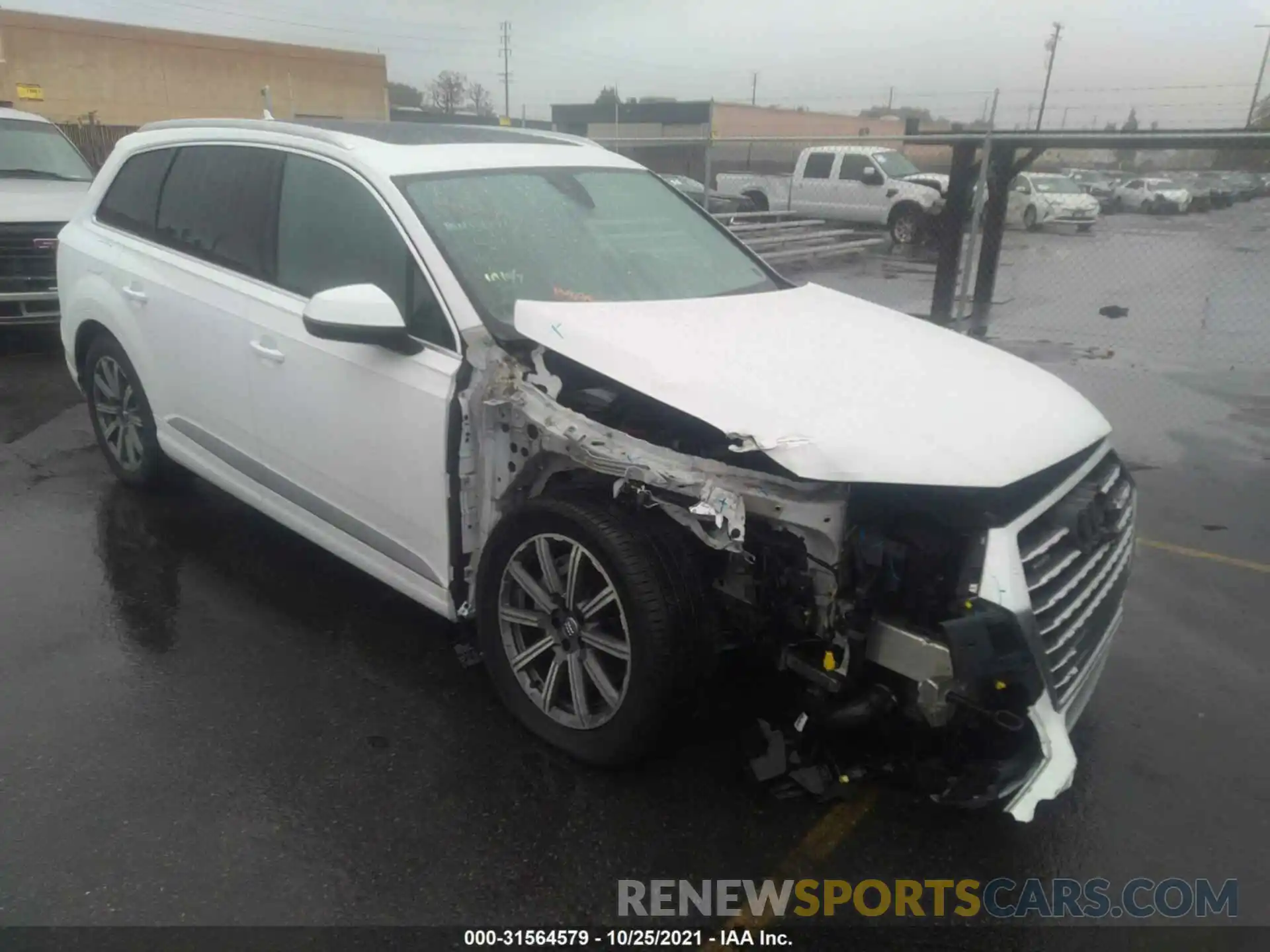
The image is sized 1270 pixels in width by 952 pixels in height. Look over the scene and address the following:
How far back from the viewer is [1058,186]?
71.5 ft

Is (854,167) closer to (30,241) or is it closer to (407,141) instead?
(30,241)

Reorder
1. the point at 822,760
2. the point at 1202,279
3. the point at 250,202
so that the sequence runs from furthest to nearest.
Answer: the point at 1202,279 < the point at 250,202 < the point at 822,760

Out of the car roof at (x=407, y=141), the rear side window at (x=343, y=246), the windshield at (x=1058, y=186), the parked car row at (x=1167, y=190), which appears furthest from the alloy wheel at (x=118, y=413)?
the windshield at (x=1058, y=186)

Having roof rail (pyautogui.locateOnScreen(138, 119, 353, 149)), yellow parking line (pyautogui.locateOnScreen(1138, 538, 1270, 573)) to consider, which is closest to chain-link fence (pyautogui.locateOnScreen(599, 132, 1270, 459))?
yellow parking line (pyautogui.locateOnScreen(1138, 538, 1270, 573))

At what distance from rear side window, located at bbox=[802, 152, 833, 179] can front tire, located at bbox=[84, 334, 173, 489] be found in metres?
17.0

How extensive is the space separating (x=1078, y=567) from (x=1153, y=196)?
23.7 meters

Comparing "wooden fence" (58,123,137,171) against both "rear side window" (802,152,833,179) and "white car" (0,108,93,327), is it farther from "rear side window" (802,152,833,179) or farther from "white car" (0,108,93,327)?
"rear side window" (802,152,833,179)

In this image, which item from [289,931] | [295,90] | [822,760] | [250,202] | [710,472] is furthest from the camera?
[295,90]

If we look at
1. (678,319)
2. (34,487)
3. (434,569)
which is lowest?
(34,487)

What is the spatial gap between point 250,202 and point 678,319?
204cm

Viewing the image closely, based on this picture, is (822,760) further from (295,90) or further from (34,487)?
(295,90)

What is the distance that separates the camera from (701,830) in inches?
111

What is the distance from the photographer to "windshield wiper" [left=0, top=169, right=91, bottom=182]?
927 cm

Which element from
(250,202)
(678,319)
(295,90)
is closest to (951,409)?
(678,319)
